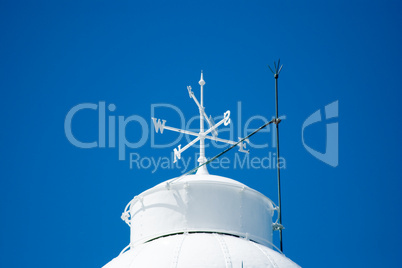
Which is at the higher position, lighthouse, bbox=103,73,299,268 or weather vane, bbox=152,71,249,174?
weather vane, bbox=152,71,249,174

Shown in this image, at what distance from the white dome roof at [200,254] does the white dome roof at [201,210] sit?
49 centimetres

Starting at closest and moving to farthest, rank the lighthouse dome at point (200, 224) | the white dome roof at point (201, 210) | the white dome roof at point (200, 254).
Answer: the white dome roof at point (200, 254), the lighthouse dome at point (200, 224), the white dome roof at point (201, 210)

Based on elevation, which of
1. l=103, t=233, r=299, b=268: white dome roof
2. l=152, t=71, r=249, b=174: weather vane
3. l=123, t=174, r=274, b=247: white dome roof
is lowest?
l=103, t=233, r=299, b=268: white dome roof

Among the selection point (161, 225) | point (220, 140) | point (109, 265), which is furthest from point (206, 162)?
point (109, 265)

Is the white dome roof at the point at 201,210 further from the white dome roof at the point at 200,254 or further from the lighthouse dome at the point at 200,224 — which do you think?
the white dome roof at the point at 200,254

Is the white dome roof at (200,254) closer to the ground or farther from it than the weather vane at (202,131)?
closer to the ground

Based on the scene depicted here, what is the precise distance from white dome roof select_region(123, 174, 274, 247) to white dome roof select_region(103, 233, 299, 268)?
0.49m

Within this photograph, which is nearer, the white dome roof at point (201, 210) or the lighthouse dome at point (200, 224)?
the lighthouse dome at point (200, 224)

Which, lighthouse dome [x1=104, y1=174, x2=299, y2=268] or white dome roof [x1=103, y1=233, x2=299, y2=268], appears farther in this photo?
Answer: lighthouse dome [x1=104, y1=174, x2=299, y2=268]

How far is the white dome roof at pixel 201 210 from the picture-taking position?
1959 cm

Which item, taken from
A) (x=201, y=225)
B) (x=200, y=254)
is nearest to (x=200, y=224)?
(x=201, y=225)

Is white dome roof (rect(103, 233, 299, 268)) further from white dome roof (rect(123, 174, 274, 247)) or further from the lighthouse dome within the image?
white dome roof (rect(123, 174, 274, 247))

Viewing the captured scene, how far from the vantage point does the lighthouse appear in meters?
17.9

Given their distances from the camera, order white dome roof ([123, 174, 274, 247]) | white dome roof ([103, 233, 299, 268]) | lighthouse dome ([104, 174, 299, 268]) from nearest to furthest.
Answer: white dome roof ([103, 233, 299, 268]) < lighthouse dome ([104, 174, 299, 268]) < white dome roof ([123, 174, 274, 247])
